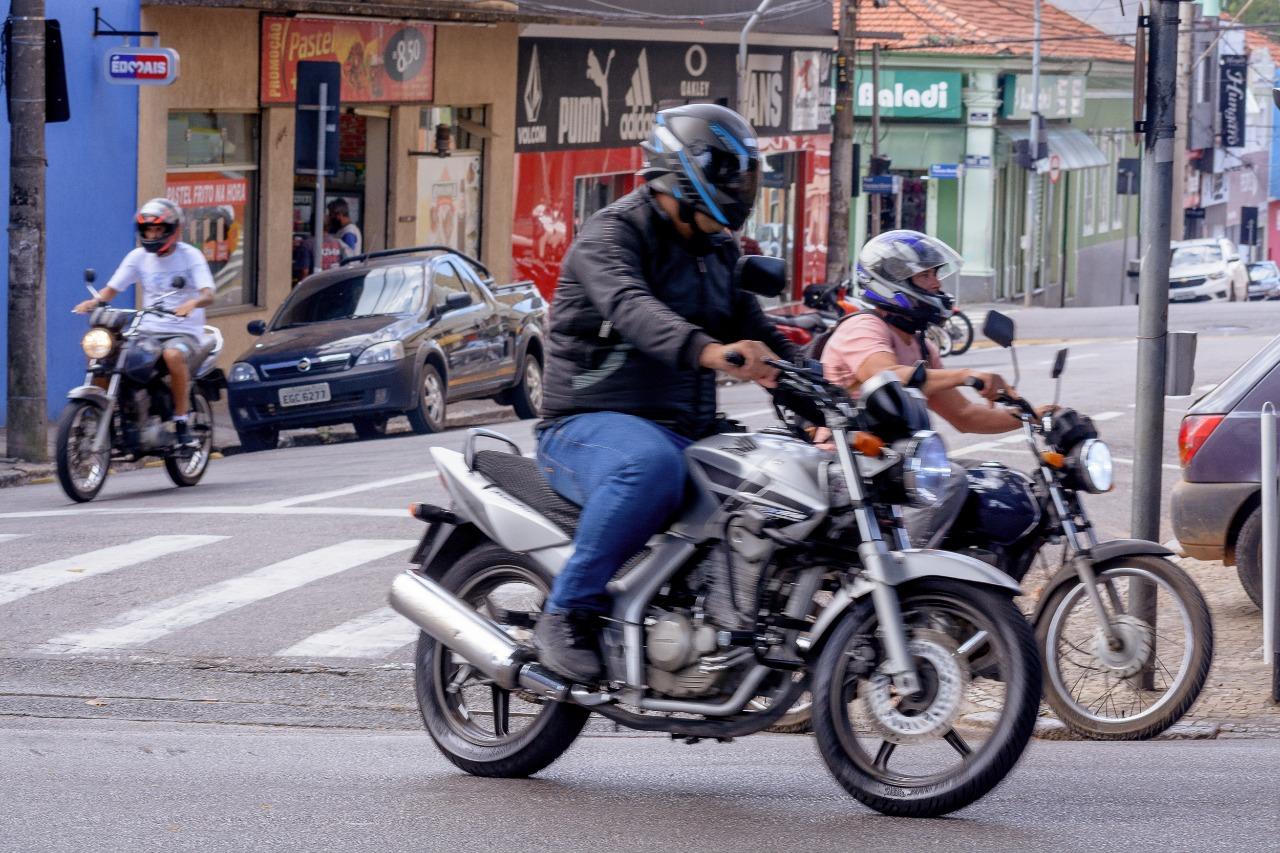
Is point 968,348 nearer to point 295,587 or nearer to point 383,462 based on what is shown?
point 383,462

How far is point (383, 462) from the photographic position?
15461 mm

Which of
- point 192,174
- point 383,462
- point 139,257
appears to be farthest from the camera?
point 192,174

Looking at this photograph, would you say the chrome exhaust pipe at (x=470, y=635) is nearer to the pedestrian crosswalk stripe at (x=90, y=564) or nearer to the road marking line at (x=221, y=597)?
the road marking line at (x=221, y=597)

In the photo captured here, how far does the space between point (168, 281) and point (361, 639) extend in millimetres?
5927

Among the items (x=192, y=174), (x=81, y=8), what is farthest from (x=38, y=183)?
(x=192, y=174)

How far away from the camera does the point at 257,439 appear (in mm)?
18375

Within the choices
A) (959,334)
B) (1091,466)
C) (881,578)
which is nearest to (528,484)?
(881,578)

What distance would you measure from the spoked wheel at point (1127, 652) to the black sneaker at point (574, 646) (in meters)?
1.68

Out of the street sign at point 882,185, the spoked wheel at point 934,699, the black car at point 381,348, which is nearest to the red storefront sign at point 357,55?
the black car at point 381,348

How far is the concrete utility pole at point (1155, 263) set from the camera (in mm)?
7527

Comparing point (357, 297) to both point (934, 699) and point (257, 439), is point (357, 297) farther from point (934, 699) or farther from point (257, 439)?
point (934, 699)

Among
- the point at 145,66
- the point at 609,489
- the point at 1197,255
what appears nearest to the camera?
the point at 609,489

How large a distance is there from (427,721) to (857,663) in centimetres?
149

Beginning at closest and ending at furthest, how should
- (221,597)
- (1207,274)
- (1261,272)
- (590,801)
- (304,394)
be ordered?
(590,801), (221,597), (304,394), (1207,274), (1261,272)
